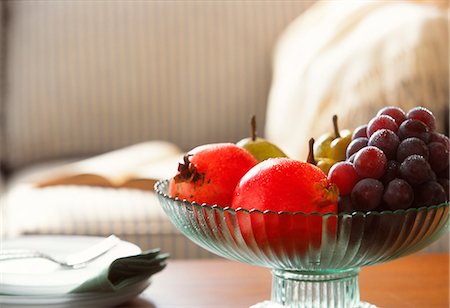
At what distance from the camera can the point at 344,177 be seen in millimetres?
662

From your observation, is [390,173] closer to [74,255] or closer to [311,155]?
[311,155]

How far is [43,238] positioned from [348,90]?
75 centimetres

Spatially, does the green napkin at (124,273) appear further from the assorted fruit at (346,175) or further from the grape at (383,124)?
the grape at (383,124)

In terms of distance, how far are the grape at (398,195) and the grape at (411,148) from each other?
0.10 feet

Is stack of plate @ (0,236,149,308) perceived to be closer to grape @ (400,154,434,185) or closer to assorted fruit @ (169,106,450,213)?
assorted fruit @ (169,106,450,213)

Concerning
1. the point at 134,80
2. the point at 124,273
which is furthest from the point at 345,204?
the point at 134,80

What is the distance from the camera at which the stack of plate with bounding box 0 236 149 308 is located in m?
0.76

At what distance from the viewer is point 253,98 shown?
6.61ft

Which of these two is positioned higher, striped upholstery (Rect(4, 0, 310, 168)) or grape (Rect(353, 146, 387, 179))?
striped upholstery (Rect(4, 0, 310, 168))

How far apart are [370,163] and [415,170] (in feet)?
0.12

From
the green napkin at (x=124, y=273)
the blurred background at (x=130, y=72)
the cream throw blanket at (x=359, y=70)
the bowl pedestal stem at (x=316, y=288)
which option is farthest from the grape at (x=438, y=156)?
the blurred background at (x=130, y=72)

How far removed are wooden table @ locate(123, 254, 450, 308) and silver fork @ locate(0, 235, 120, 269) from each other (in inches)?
2.5

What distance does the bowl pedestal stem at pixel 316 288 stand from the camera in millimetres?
710

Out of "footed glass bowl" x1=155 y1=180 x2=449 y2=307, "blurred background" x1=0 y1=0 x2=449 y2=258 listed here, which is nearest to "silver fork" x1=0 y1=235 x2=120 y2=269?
"footed glass bowl" x1=155 y1=180 x2=449 y2=307
